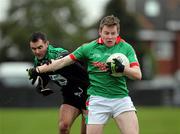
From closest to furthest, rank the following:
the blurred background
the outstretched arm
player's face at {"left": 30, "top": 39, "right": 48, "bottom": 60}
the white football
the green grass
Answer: the white football
the outstretched arm
player's face at {"left": 30, "top": 39, "right": 48, "bottom": 60}
the green grass
the blurred background

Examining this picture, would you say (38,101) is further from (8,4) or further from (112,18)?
(8,4)

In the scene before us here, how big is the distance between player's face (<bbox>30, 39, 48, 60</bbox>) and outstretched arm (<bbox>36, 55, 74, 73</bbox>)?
0.38 m

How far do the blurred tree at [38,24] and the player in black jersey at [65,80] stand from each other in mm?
50878

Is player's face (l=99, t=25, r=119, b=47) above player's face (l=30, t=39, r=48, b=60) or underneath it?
above

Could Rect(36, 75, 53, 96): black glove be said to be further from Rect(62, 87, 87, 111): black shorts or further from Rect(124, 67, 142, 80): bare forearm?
Rect(124, 67, 142, 80): bare forearm

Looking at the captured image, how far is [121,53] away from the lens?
982 centimetres

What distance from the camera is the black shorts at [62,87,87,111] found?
37.9 feet

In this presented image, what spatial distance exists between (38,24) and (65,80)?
56918 mm

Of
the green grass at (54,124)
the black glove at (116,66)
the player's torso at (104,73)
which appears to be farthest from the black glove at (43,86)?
the green grass at (54,124)

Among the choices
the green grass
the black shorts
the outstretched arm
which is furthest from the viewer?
the green grass

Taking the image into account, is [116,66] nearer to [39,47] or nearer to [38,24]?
[39,47]

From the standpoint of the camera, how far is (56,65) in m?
10.4

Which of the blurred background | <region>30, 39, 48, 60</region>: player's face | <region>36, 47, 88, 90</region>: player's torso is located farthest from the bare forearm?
the blurred background

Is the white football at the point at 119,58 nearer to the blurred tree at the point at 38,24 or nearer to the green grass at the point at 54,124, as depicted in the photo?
the green grass at the point at 54,124
